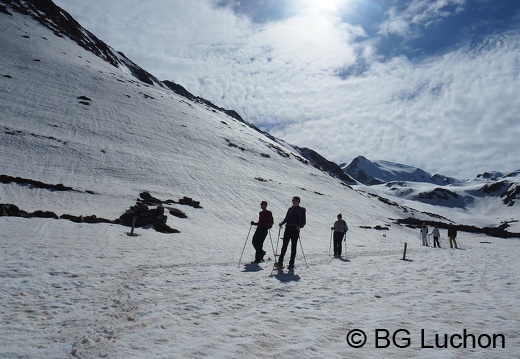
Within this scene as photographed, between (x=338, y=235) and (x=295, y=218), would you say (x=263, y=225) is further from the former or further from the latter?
(x=338, y=235)

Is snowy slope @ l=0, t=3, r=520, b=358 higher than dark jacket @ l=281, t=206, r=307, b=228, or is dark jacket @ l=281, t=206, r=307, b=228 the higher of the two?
dark jacket @ l=281, t=206, r=307, b=228

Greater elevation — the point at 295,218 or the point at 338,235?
the point at 295,218

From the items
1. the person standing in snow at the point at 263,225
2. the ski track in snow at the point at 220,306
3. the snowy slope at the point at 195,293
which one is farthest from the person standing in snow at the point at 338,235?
the person standing in snow at the point at 263,225

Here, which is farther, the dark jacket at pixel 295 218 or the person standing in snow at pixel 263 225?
the person standing in snow at pixel 263 225

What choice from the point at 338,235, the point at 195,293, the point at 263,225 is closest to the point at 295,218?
the point at 263,225

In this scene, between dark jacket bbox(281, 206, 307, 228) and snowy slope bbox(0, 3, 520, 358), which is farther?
dark jacket bbox(281, 206, 307, 228)

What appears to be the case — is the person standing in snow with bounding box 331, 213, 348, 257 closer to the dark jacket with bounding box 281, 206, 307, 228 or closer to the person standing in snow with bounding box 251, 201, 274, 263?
the person standing in snow with bounding box 251, 201, 274, 263

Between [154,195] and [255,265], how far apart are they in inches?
894

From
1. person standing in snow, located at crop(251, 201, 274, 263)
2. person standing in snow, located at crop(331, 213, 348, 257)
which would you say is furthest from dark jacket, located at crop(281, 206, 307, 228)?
person standing in snow, located at crop(331, 213, 348, 257)

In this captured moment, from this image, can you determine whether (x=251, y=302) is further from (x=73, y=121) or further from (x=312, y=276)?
(x=73, y=121)

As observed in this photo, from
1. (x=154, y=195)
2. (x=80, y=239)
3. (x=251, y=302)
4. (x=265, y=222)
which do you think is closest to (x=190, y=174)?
(x=154, y=195)

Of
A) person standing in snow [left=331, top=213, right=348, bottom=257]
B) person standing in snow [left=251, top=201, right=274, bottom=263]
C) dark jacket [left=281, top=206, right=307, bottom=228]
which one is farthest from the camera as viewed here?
person standing in snow [left=331, top=213, right=348, bottom=257]

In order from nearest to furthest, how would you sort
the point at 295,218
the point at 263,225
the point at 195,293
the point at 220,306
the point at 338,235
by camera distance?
the point at 220,306
the point at 195,293
the point at 295,218
the point at 263,225
the point at 338,235

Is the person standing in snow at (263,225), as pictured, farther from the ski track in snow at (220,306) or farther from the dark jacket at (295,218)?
the ski track in snow at (220,306)
